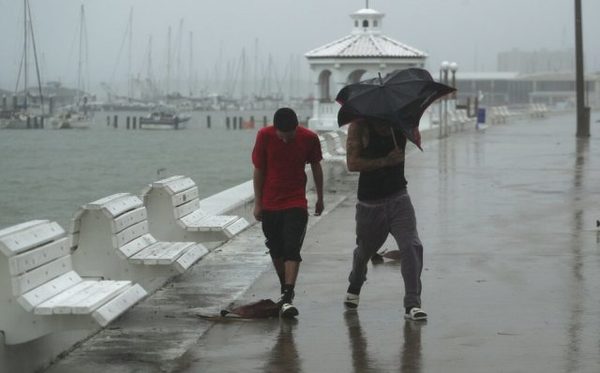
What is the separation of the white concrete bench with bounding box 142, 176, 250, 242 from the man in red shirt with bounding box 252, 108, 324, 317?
226 cm

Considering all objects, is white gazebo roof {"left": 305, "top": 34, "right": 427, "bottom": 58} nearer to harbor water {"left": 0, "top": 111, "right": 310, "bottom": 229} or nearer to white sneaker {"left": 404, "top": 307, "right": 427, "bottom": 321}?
harbor water {"left": 0, "top": 111, "right": 310, "bottom": 229}

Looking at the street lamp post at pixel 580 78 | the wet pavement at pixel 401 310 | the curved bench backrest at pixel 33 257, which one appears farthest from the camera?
the street lamp post at pixel 580 78

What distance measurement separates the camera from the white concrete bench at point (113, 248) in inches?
387

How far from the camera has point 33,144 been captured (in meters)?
100

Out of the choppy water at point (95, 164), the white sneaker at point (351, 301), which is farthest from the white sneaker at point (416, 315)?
the choppy water at point (95, 164)

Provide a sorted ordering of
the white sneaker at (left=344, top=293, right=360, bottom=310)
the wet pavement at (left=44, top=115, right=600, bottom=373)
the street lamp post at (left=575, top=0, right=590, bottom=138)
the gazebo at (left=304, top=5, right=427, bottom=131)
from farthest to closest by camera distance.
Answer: the gazebo at (left=304, top=5, right=427, bottom=131) → the street lamp post at (left=575, top=0, right=590, bottom=138) → the white sneaker at (left=344, top=293, right=360, bottom=310) → the wet pavement at (left=44, top=115, right=600, bottom=373)

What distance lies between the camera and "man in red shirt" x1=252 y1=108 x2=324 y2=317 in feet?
31.7

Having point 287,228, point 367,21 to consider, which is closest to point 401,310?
point 287,228

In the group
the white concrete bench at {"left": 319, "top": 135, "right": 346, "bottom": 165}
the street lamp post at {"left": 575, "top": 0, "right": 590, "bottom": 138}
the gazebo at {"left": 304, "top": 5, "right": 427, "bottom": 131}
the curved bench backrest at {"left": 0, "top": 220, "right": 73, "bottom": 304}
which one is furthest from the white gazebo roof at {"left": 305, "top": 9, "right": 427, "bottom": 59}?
the curved bench backrest at {"left": 0, "top": 220, "right": 73, "bottom": 304}

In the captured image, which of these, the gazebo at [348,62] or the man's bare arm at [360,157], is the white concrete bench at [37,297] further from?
the gazebo at [348,62]

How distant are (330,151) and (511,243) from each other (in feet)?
36.1

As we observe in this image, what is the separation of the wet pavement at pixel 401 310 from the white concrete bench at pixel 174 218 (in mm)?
282

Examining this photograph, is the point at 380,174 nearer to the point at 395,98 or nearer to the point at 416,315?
the point at 395,98

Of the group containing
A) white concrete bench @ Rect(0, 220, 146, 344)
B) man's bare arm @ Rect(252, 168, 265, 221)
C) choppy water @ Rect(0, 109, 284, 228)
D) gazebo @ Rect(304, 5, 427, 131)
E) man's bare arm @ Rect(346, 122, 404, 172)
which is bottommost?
choppy water @ Rect(0, 109, 284, 228)
